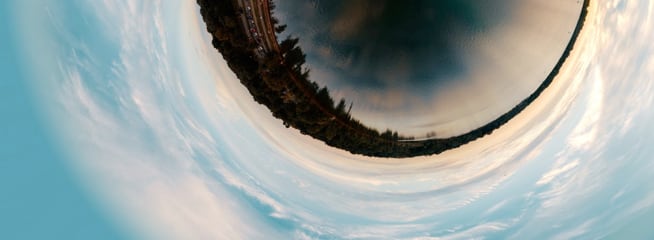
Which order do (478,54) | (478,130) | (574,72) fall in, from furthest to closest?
(574,72), (478,130), (478,54)

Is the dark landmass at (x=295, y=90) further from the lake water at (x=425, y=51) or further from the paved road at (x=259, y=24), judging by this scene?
the lake water at (x=425, y=51)

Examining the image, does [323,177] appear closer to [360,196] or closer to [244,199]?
[360,196]

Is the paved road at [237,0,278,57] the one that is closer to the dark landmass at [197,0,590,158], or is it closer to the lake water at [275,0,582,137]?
the dark landmass at [197,0,590,158]

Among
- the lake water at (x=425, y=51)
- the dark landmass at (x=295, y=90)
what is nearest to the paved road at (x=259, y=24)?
the dark landmass at (x=295, y=90)

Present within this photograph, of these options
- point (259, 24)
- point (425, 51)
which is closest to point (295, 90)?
point (259, 24)

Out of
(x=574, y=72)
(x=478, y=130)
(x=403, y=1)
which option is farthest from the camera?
(x=574, y=72)

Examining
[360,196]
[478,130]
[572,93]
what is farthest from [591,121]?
[360,196]

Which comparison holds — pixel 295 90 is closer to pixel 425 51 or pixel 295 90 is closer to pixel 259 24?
pixel 259 24

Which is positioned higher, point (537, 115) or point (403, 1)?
point (537, 115)
